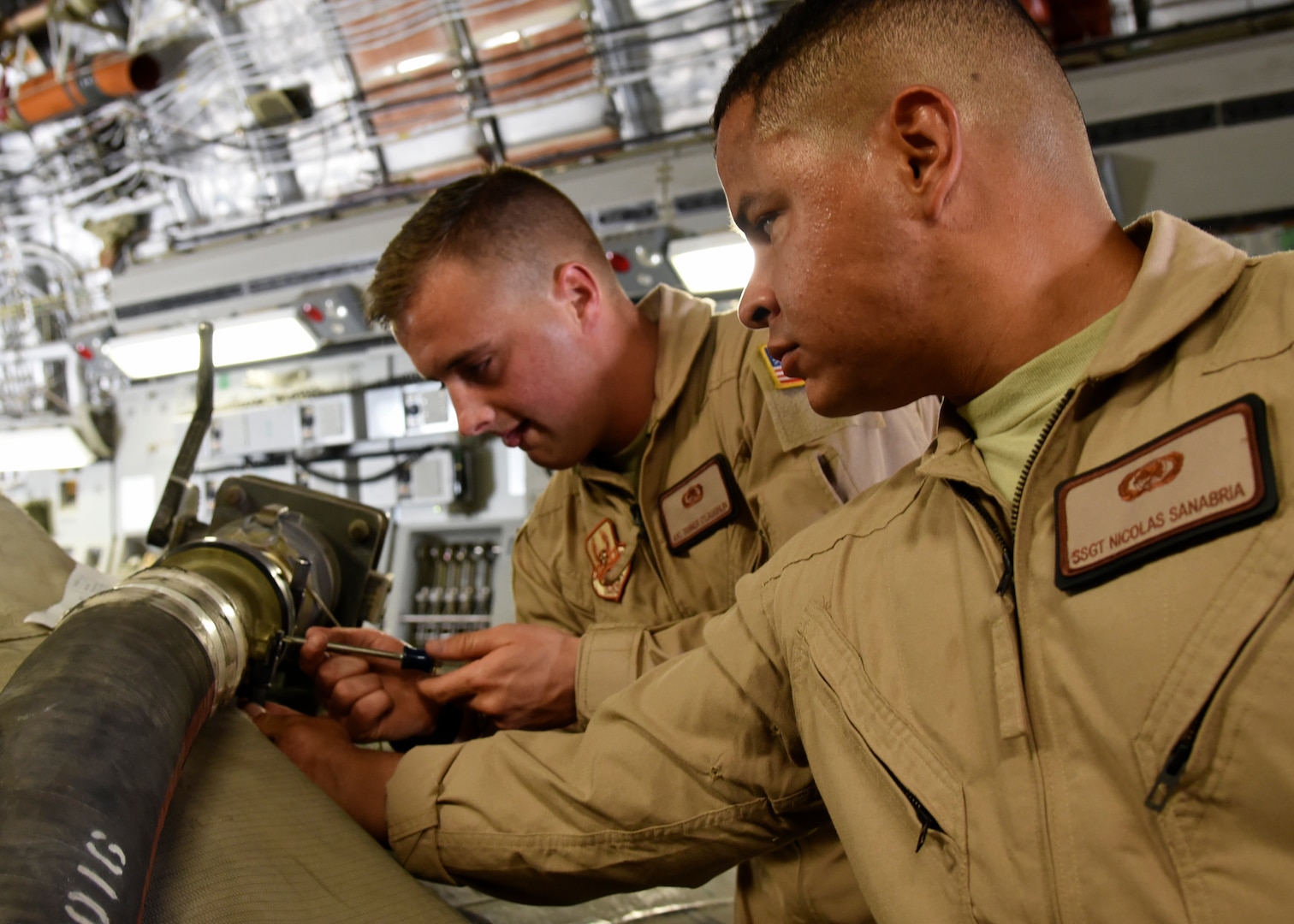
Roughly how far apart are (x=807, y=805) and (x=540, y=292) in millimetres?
1076

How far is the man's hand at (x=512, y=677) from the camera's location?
1.34m

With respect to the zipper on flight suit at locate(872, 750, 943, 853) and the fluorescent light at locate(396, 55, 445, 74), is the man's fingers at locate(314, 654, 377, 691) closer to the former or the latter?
the zipper on flight suit at locate(872, 750, 943, 853)

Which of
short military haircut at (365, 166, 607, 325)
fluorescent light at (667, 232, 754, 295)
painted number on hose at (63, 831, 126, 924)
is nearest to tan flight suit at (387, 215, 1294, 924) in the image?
painted number on hose at (63, 831, 126, 924)

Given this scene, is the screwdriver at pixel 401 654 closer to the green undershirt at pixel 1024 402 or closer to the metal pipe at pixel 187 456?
the metal pipe at pixel 187 456

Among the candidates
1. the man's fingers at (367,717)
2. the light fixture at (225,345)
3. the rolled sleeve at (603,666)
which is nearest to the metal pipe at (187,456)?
the man's fingers at (367,717)

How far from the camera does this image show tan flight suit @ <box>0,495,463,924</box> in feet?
2.37

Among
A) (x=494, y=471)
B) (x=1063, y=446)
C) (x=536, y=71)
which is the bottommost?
(x=494, y=471)

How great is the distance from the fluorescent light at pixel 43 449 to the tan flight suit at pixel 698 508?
3.50 metres

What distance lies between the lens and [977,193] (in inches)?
32.8

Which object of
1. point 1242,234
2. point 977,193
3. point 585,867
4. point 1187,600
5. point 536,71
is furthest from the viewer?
point 536,71

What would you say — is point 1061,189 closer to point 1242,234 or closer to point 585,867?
point 585,867

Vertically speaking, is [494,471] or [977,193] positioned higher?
[977,193]

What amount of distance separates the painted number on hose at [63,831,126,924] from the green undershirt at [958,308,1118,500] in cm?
75

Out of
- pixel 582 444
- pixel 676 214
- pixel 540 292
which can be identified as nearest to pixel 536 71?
pixel 676 214
